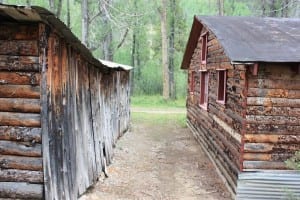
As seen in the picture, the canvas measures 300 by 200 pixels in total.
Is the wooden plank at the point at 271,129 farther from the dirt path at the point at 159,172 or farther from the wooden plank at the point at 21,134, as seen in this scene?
the wooden plank at the point at 21,134

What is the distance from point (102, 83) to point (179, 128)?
25.2 ft

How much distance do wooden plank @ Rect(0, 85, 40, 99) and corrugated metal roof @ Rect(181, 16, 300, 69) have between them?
354 cm

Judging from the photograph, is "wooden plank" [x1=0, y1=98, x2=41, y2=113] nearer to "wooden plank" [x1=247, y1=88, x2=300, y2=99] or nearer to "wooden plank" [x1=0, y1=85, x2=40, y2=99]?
"wooden plank" [x1=0, y1=85, x2=40, y2=99]

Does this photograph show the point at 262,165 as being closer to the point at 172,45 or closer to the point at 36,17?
the point at 36,17

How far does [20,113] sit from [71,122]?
1.05 meters

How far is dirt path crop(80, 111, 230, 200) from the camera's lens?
7754 mm

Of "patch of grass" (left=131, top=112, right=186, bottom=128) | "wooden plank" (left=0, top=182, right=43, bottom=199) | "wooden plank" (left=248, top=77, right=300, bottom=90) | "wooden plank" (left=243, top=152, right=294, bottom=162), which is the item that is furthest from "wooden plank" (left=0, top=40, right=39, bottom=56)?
"patch of grass" (left=131, top=112, right=186, bottom=128)

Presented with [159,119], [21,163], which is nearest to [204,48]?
[159,119]

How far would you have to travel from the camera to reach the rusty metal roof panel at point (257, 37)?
703cm

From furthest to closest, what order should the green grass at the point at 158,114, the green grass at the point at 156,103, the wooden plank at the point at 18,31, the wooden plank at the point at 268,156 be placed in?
the green grass at the point at 156,103 < the green grass at the point at 158,114 < the wooden plank at the point at 268,156 < the wooden plank at the point at 18,31

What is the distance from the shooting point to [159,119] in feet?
60.5

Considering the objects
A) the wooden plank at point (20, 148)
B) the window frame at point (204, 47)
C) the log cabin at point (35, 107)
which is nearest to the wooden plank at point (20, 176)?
the log cabin at point (35, 107)

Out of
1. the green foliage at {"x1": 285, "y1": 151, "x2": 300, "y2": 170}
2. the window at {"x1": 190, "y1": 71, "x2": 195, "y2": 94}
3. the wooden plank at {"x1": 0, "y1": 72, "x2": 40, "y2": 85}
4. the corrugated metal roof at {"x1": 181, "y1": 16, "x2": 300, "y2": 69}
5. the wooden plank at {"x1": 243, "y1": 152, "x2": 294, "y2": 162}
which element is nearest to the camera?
the wooden plank at {"x1": 0, "y1": 72, "x2": 40, "y2": 85}

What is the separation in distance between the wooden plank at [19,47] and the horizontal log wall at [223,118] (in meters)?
4.00
